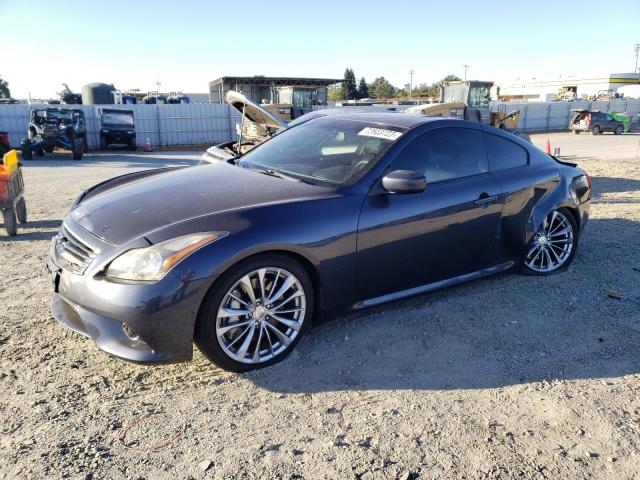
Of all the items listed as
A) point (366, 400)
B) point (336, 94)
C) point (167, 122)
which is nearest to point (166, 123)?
point (167, 122)

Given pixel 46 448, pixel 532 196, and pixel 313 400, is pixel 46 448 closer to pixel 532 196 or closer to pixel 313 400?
pixel 313 400

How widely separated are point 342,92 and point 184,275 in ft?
269

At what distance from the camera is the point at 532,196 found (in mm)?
4742

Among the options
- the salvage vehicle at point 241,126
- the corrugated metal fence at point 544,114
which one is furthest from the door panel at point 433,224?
the corrugated metal fence at point 544,114

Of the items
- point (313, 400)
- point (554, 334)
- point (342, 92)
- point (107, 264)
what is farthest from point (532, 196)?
point (342, 92)

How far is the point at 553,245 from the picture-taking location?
513 cm

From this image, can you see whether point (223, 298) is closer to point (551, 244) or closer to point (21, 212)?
point (551, 244)

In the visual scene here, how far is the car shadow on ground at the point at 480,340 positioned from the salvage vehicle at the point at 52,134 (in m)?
16.5

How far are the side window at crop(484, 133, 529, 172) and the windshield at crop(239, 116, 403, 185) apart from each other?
3.30ft

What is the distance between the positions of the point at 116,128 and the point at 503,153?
19.7 metres

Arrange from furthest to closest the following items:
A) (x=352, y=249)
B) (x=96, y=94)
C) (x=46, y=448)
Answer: (x=96, y=94)
(x=352, y=249)
(x=46, y=448)

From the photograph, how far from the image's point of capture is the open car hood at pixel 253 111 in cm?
846

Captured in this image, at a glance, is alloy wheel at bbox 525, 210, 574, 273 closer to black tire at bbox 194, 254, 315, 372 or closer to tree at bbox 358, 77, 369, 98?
black tire at bbox 194, 254, 315, 372

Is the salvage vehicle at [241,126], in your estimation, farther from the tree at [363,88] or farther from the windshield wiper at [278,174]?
the tree at [363,88]
